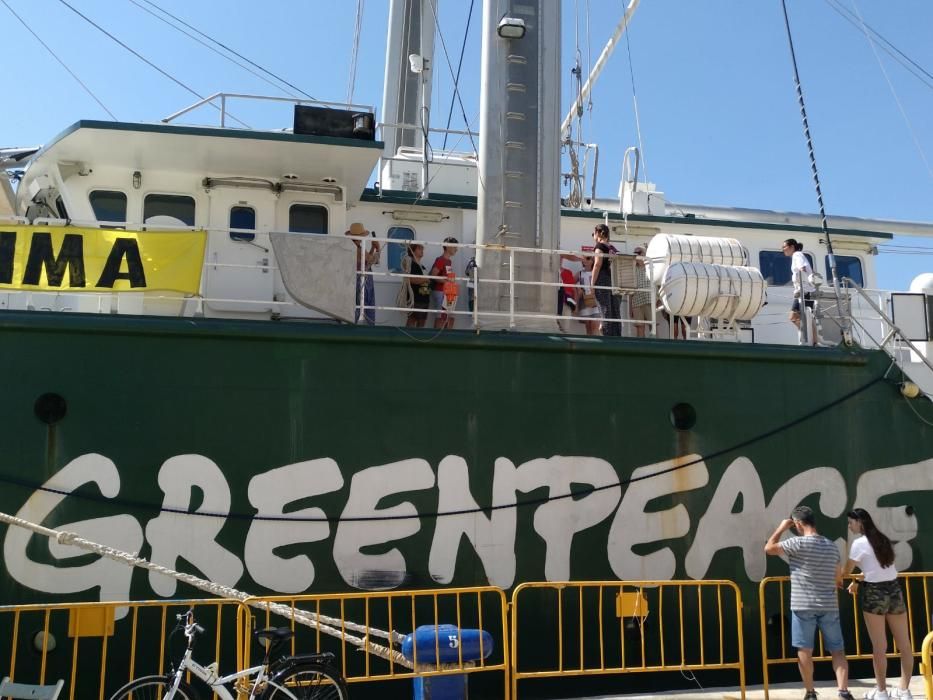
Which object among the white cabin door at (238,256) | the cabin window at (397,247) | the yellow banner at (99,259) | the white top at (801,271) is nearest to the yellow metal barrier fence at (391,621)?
the yellow banner at (99,259)

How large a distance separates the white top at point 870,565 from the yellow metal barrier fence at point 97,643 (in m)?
5.31

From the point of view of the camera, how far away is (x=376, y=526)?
8.57 metres

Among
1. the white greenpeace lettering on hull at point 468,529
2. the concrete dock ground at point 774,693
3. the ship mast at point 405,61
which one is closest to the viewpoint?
the concrete dock ground at point 774,693

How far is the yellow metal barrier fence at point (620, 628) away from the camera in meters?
8.73

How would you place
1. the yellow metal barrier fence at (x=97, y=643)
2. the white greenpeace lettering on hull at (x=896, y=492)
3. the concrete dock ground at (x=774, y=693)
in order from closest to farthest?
the yellow metal barrier fence at (x=97, y=643)
the concrete dock ground at (x=774, y=693)
the white greenpeace lettering on hull at (x=896, y=492)

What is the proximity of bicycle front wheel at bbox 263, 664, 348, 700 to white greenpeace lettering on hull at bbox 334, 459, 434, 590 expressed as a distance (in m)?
2.20

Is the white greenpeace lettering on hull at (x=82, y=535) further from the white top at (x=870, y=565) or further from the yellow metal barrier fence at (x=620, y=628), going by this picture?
the white top at (x=870, y=565)

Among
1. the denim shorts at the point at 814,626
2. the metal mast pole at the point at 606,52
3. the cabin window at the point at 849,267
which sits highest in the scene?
the metal mast pole at the point at 606,52

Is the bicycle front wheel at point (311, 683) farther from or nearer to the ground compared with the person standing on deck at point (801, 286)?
nearer to the ground

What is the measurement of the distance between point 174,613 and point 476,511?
2.85 meters

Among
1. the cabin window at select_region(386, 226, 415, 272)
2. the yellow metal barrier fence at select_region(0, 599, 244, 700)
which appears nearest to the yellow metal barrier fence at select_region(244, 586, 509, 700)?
the yellow metal barrier fence at select_region(0, 599, 244, 700)

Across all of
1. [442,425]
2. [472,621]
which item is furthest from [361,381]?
[472,621]

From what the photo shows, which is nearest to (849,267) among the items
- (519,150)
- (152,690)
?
(519,150)

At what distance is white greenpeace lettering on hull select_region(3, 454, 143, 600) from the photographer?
7.91 m
